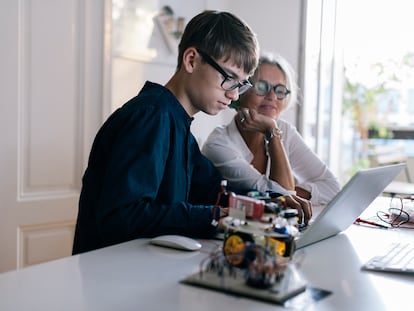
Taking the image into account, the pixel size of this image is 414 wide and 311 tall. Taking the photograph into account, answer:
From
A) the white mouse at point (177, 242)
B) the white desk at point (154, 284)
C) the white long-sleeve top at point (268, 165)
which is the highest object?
the white long-sleeve top at point (268, 165)

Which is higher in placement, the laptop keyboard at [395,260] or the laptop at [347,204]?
the laptop at [347,204]

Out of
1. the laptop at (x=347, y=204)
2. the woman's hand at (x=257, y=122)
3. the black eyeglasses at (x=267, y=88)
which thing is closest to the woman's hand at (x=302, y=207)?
the laptop at (x=347, y=204)

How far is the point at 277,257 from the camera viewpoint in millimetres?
918

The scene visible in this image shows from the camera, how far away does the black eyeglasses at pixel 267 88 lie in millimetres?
2172

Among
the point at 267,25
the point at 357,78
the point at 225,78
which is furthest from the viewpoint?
the point at 357,78

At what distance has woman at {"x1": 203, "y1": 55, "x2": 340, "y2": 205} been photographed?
2078 millimetres

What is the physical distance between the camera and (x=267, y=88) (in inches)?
85.8

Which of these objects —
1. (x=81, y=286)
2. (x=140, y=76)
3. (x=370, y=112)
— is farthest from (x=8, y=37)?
(x=370, y=112)

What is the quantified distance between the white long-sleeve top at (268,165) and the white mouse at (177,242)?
2.16 ft

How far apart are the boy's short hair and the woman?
21.4 inches

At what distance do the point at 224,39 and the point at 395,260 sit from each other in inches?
28.2

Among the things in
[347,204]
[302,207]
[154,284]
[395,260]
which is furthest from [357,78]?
[154,284]

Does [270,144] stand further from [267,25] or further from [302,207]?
[267,25]

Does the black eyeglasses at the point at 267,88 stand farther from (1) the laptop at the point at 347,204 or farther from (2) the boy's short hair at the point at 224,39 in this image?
(1) the laptop at the point at 347,204
